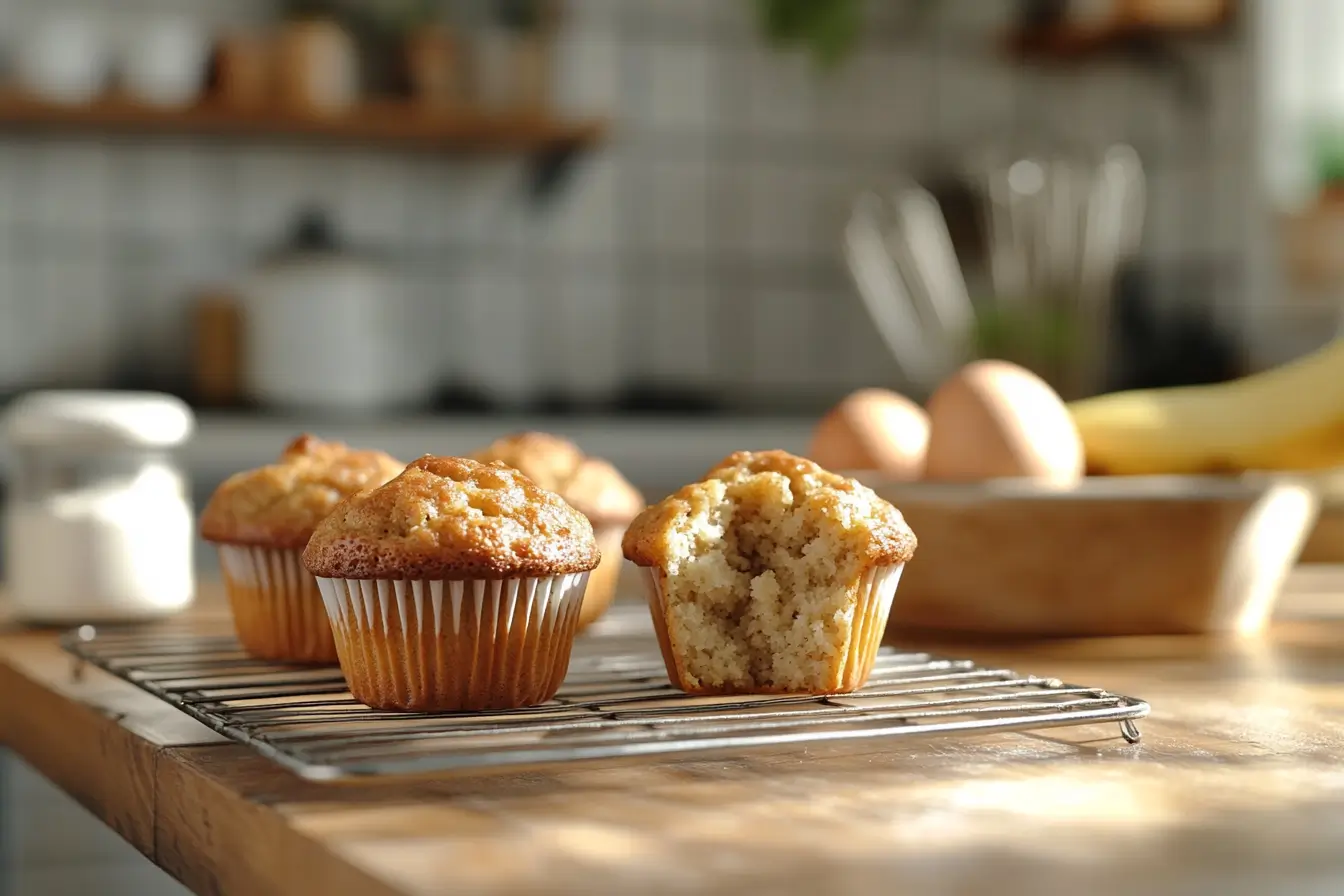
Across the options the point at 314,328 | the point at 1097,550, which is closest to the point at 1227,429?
the point at 1097,550

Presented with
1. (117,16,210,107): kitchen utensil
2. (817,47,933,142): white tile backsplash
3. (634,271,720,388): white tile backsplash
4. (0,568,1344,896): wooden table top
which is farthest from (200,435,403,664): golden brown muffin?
(817,47,933,142): white tile backsplash

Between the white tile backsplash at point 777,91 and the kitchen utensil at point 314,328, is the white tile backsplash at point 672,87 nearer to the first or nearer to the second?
the white tile backsplash at point 777,91

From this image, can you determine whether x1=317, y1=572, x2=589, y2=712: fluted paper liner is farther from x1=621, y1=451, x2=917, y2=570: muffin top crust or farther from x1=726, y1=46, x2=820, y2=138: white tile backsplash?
x1=726, y1=46, x2=820, y2=138: white tile backsplash

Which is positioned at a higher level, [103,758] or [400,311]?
[400,311]

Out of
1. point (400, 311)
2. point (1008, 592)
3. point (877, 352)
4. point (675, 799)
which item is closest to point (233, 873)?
point (675, 799)

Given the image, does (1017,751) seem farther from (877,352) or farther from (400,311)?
(877,352)

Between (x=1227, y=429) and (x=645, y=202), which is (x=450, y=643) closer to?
(x=1227, y=429)
